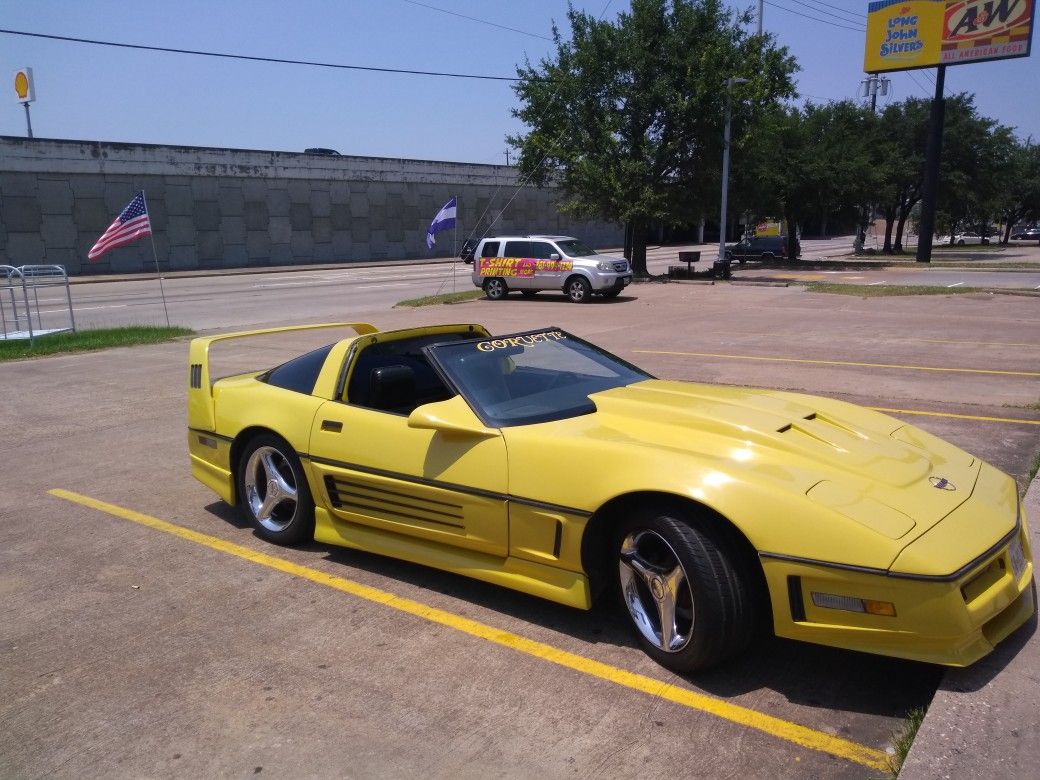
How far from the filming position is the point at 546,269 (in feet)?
76.8

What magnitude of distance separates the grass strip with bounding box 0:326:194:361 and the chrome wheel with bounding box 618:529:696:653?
43.3ft

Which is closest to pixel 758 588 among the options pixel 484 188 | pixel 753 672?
pixel 753 672

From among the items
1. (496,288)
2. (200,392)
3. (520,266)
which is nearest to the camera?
(200,392)

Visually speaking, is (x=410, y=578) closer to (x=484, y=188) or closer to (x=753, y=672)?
(x=753, y=672)

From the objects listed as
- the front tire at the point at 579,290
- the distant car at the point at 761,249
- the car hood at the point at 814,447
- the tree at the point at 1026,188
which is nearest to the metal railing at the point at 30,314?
the front tire at the point at 579,290

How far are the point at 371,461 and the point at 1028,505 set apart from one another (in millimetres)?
3775

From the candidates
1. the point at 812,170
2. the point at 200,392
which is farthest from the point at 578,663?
the point at 812,170

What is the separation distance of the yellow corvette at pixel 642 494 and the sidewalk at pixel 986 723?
0.14m

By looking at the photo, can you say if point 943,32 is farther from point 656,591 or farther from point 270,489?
point 656,591

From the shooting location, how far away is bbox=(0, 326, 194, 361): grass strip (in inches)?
558

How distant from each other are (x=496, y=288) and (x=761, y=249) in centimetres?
2423

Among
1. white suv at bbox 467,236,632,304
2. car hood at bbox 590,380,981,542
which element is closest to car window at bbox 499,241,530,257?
white suv at bbox 467,236,632,304

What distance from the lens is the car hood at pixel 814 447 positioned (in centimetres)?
329

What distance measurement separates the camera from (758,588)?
11.0 ft
